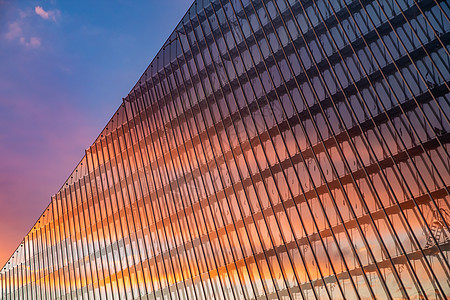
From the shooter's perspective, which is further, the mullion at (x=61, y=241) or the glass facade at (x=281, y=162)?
the mullion at (x=61, y=241)

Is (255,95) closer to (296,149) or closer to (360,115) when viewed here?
(296,149)

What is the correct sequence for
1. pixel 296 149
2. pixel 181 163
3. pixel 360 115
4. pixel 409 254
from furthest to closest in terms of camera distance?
pixel 181 163
pixel 296 149
pixel 360 115
pixel 409 254

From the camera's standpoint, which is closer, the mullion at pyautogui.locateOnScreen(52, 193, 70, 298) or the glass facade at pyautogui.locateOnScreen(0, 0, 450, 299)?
the glass facade at pyautogui.locateOnScreen(0, 0, 450, 299)

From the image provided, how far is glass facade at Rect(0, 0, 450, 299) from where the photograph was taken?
28.5 m

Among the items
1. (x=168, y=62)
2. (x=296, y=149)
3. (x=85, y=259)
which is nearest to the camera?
(x=296, y=149)

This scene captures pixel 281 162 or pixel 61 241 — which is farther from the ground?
pixel 61 241

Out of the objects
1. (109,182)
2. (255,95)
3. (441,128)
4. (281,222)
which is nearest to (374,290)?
(281,222)

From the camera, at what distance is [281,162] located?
3441 centimetres

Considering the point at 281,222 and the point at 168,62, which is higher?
the point at 168,62

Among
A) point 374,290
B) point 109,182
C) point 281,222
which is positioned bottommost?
point 374,290

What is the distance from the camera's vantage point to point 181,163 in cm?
4212

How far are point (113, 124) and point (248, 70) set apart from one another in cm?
2041

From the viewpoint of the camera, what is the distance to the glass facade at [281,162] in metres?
28.5

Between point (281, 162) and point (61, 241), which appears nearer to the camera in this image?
point (281, 162)
